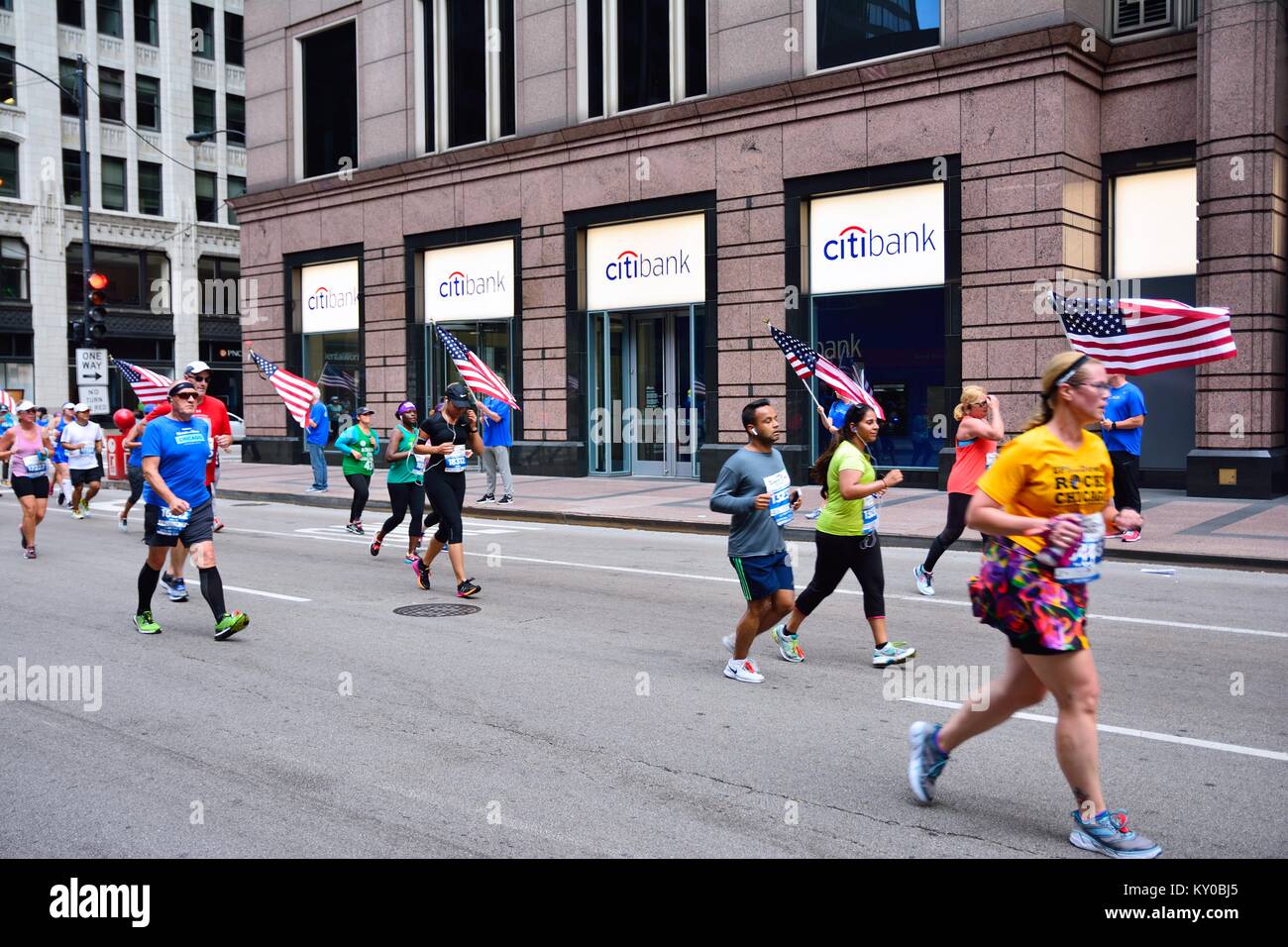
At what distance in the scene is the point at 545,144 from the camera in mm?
23828

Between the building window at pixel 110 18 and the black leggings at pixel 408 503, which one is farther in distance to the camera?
the building window at pixel 110 18

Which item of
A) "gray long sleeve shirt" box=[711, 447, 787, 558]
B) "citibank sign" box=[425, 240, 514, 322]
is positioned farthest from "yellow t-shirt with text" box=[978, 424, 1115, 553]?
"citibank sign" box=[425, 240, 514, 322]

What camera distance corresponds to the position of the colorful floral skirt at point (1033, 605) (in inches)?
171

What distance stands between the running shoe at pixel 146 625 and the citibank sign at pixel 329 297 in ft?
65.9

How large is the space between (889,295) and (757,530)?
13.3 metres

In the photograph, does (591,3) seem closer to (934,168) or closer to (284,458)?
(934,168)

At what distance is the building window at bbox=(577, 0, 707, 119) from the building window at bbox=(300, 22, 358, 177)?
7273 millimetres

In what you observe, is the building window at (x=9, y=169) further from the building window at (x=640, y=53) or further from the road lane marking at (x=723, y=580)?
the road lane marking at (x=723, y=580)

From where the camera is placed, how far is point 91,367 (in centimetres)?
2536

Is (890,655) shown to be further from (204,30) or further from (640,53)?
(204,30)

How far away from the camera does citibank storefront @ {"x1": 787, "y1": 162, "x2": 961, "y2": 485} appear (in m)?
18.9

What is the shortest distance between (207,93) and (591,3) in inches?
1355

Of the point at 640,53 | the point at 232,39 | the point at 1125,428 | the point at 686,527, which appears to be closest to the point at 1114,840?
the point at 1125,428

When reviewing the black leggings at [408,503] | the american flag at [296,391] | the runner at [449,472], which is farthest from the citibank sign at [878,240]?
the runner at [449,472]
